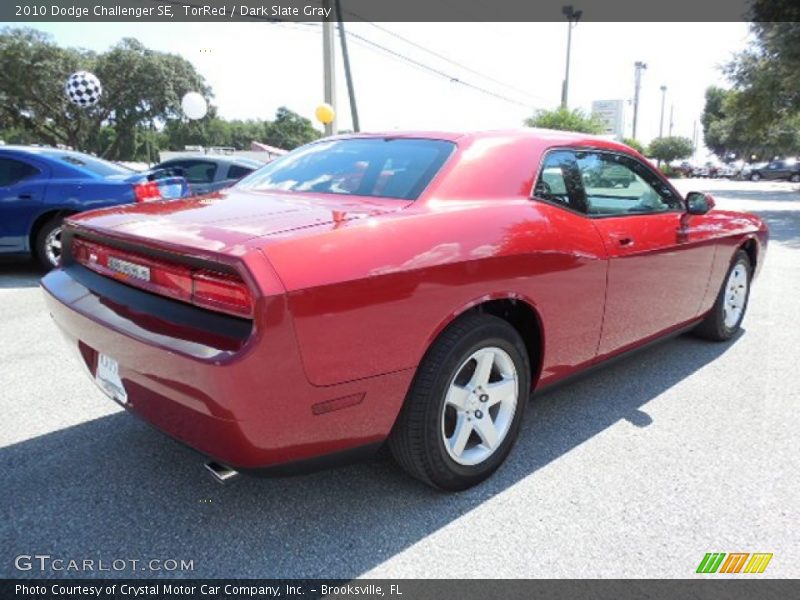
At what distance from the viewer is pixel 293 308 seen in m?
1.76

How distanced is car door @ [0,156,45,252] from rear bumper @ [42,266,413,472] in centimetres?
496

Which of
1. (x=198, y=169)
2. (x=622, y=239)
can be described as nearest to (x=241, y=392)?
(x=622, y=239)

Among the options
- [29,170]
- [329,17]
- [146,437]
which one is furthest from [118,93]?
[146,437]

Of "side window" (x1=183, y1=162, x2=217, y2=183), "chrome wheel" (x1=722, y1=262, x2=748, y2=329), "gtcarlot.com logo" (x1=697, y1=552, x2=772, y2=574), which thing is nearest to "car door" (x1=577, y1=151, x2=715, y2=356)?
"chrome wheel" (x1=722, y1=262, x2=748, y2=329)

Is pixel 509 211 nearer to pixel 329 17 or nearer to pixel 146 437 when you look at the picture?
pixel 146 437

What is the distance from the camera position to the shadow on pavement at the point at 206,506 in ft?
6.76

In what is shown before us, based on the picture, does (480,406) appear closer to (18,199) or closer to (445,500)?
(445,500)

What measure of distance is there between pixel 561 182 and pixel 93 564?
2500 millimetres

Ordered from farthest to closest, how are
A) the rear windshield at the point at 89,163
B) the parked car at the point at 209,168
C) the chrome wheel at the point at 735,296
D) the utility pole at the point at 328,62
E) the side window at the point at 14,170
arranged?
1. the utility pole at the point at 328,62
2. the parked car at the point at 209,168
3. the rear windshield at the point at 89,163
4. the side window at the point at 14,170
5. the chrome wheel at the point at 735,296

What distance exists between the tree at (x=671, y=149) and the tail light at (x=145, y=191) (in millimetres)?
70911

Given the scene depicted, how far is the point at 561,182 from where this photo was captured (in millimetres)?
2852

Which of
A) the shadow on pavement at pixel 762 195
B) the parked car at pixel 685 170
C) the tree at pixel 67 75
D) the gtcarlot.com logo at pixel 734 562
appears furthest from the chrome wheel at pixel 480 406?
the parked car at pixel 685 170

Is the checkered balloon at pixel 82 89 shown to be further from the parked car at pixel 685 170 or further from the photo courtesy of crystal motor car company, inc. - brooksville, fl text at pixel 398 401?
the parked car at pixel 685 170

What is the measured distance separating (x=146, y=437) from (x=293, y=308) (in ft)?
5.10
